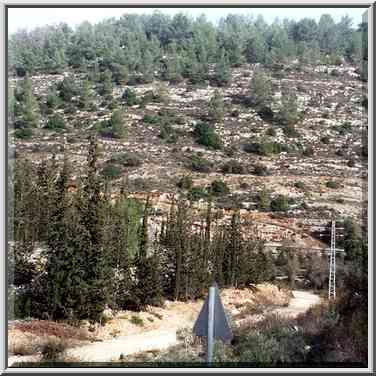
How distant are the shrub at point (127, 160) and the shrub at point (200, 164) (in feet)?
11.0

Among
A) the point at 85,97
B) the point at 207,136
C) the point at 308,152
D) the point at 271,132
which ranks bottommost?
the point at 308,152

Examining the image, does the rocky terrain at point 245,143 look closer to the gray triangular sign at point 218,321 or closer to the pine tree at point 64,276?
the pine tree at point 64,276

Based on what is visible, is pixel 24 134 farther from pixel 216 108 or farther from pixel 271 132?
pixel 271 132

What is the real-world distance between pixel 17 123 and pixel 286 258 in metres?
22.3

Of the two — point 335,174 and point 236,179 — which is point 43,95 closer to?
point 236,179

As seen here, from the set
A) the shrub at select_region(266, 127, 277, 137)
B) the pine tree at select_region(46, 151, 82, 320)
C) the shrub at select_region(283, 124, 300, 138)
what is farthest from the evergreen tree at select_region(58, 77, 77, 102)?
the pine tree at select_region(46, 151, 82, 320)

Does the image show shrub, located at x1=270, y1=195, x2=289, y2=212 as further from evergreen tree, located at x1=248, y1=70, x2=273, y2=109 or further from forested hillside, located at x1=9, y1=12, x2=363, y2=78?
forested hillside, located at x1=9, y1=12, x2=363, y2=78

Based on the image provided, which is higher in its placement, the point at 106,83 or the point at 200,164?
the point at 106,83

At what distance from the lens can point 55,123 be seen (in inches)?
1640

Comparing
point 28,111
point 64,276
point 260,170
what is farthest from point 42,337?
point 28,111

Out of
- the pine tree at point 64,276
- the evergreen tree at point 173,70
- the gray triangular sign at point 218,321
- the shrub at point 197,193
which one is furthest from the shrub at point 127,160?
the gray triangular sign at point 218,321

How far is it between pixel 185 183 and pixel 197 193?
1.48 m

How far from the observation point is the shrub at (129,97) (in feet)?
157

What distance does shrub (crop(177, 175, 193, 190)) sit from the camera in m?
35.2
